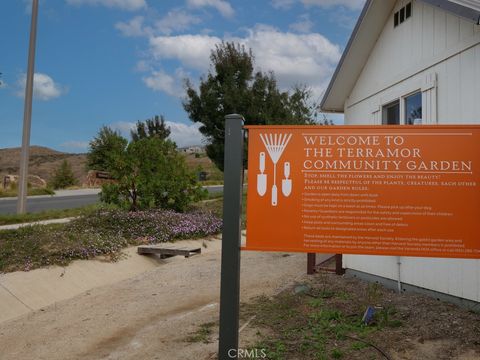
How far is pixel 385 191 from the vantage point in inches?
157

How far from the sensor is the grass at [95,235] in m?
9.23

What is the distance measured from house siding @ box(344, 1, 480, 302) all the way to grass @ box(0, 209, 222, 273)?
17.7ft

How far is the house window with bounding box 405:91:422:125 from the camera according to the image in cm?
703

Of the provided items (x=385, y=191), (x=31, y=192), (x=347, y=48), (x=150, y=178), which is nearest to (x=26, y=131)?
(x=150, y=178)

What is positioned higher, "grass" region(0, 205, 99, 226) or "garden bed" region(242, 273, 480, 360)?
"grass" region(0, 205, 99, 226)

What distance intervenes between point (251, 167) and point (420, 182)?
138 centimetres

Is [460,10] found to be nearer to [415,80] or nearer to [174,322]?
[415,80]

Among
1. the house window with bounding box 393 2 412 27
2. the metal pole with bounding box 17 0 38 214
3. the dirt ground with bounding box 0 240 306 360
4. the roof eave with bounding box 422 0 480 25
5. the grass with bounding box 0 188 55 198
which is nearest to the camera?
the roof eave with bounding box 422 0 480 25

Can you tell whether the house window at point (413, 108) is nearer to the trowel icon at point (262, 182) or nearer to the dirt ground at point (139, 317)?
the dirt ground at point (139, 317)

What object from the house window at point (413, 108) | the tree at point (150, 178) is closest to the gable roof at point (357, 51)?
the house window at point (413, 108)

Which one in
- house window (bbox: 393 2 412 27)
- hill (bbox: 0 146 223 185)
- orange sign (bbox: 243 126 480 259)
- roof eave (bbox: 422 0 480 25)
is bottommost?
orange sign (bbox: 243 126 480 259)

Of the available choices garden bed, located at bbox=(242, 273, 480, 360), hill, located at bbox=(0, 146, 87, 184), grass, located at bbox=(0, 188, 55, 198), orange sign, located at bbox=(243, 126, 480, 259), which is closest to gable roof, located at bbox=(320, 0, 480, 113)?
garden bed, located at bbox=(242, 273, 480, 360)

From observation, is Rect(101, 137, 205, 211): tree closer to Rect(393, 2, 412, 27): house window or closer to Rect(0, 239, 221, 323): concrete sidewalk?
Rect(0, 239, 221, 323): concrete sidewalk

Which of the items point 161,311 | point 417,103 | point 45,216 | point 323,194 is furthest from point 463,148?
point 45,216
